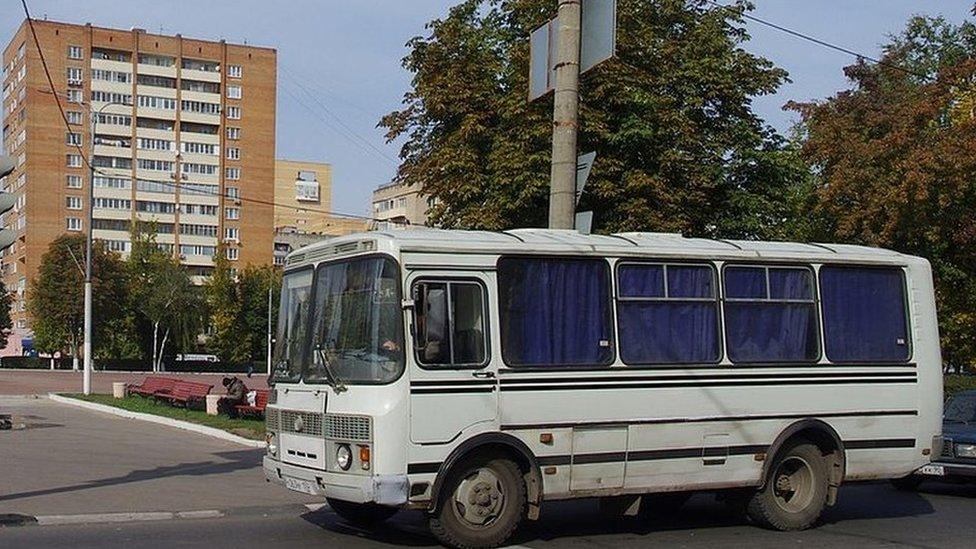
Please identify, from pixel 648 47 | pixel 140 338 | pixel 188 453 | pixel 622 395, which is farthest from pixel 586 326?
pixel 140 338

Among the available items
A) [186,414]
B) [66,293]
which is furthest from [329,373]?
[66,293]

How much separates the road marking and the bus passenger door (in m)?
3.86

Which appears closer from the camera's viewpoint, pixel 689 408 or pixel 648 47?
pixel 689 408

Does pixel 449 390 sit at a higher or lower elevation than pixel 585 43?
lower

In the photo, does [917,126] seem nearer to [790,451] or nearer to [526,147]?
[526,147]

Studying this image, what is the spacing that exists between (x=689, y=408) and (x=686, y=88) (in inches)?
536

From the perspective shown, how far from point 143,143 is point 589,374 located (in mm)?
114939

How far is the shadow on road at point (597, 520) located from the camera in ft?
38.9

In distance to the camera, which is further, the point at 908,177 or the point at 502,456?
the point at 908,177

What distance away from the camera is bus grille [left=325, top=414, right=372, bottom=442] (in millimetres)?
10359

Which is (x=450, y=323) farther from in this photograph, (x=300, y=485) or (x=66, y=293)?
(x=66, y=293)

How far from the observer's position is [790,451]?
12.6 m

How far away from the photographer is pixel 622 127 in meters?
Result: 22.2

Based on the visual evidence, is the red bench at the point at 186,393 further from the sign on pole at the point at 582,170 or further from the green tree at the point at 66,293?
the green tree at the point at 66,293
